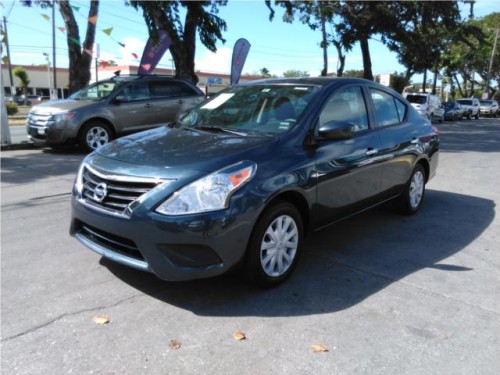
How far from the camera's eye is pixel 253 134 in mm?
3945

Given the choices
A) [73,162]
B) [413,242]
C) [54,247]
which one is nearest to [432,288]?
[413,242]

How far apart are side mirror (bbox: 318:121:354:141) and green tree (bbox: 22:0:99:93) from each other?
43.1 feet

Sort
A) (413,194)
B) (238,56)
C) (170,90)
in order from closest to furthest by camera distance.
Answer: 1. (413,194)
2. (170,90)
3. (238,56)

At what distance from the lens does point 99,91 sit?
11.1 metres

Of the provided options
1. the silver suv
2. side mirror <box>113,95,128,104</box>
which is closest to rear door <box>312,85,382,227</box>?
the silver suv

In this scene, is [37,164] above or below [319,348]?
above

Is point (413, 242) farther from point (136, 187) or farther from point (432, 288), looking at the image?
point (136, 187)

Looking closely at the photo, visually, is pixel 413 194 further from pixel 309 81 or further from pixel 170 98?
pixel 170 98

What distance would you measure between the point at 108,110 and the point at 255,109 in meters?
7.11

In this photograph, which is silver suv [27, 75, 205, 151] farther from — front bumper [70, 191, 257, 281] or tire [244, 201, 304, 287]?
front bumper [70, 191, 257, 281]

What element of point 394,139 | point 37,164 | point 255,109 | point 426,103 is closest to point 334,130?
point 255,109

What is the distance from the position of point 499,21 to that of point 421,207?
5519 centimetres

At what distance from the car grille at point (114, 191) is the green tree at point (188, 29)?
37.4ft

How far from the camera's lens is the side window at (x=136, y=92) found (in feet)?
36.0
